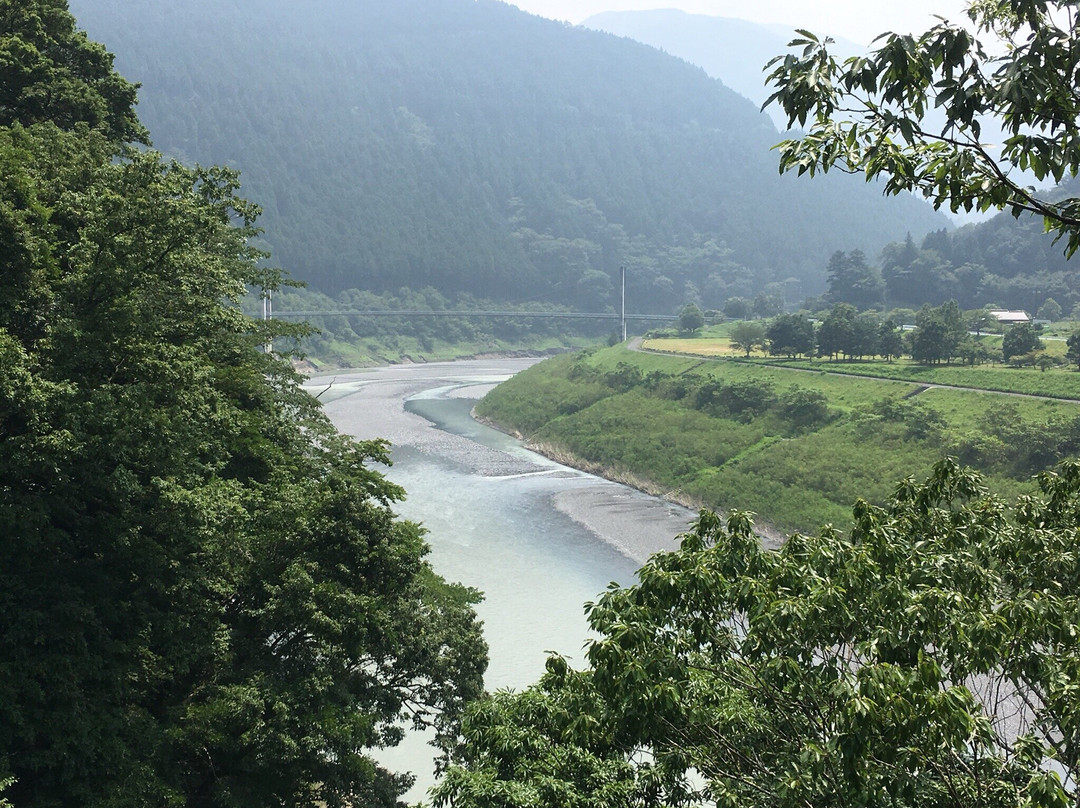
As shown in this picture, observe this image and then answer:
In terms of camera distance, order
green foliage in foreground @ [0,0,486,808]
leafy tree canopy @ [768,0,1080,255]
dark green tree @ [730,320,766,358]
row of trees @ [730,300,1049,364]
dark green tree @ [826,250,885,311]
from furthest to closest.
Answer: dark green tree @ [826,250,885,311]
dark green tree @ [730,320,766,358]
row of trees @ [730,300,1049,364]
green foliage in foreground @ [0,0,486,808]
leafy tree canopy @ [768,0,1080,255]

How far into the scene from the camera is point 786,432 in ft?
139

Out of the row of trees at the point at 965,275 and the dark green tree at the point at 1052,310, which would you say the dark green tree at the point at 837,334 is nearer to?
the dark green tree at the point at 1052,310

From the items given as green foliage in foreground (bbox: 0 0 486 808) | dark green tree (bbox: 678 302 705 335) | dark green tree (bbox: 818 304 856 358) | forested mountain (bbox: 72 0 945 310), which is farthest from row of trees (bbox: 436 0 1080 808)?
forested mountain (bbox: 72 0 945 310)

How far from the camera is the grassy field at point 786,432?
32.7 meters

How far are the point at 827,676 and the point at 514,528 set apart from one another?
2659cm

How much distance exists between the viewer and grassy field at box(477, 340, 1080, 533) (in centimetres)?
3272

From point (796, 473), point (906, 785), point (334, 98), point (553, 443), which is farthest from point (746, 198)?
point (906, 785)

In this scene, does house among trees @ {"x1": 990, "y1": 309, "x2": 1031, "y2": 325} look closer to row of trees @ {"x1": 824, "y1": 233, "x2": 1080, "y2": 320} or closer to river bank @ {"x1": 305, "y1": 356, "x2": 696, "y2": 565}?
row of trees @ {"x1": 824, "y1": 233, "x2": 1080, "y2": 320}

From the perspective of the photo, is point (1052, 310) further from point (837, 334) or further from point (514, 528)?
point (514, 528)

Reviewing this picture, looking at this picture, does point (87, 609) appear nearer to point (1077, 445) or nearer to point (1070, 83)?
point (1070, 83)

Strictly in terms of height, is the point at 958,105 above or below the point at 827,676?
above

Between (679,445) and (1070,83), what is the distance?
37.9 meters

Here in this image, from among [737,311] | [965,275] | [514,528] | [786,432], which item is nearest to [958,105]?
[514,528]

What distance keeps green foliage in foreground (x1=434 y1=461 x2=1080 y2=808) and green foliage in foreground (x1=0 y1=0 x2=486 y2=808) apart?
4.26 m
